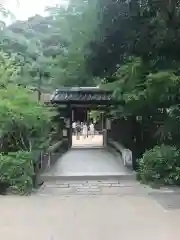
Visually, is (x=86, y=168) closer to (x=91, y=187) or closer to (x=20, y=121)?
(x=91, y=187)

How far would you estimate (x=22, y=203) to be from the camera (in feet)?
32.0

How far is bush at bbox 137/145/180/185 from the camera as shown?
12031 mm

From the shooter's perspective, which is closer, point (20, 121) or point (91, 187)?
point (91, 187)

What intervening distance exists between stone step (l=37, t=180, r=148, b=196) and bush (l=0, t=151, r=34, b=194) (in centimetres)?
50

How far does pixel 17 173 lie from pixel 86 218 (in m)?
3.78

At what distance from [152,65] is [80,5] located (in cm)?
335

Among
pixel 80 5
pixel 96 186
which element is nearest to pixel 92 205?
pixel 96 186

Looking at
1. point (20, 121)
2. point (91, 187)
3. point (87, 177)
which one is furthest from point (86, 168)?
point (20, 121)

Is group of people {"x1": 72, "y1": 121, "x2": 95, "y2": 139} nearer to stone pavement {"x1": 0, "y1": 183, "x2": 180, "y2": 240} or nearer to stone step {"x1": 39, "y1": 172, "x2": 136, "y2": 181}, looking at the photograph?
stone step {"x1": 39, "y1": 172, "x2": 136, "y2": 181}

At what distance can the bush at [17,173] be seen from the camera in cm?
1102

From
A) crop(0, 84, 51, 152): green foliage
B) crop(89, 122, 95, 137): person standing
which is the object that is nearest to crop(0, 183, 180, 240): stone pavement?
crop(0, 84, 51, 152): green foliage

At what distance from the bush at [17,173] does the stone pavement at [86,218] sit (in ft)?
1.55

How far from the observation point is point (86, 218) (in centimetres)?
793

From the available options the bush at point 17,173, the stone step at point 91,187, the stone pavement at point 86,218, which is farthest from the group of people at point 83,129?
the stone pavement at point 86,218
